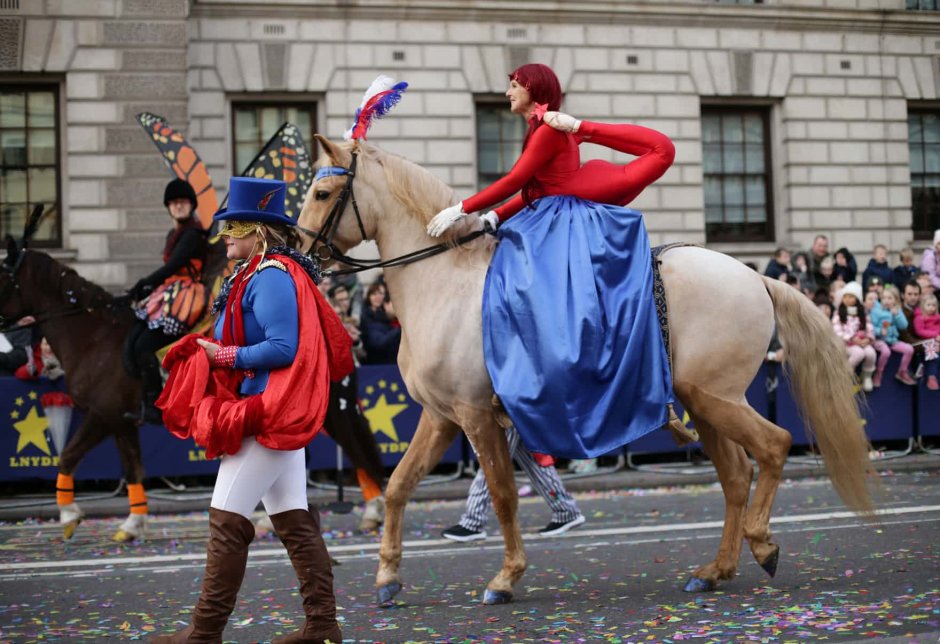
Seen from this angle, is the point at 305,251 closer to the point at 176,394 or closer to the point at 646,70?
the point at 176,394

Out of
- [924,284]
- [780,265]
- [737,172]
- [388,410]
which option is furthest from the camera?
[737,172]

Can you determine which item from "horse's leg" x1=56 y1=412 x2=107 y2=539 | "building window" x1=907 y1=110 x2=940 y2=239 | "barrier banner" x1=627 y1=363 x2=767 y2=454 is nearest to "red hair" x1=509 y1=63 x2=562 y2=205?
"horse's leg" x1=56 y1=412 x2=107 y2=539

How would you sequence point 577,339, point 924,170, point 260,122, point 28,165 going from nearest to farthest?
point 577,339, point 28,165, point 260,122, point 924,170

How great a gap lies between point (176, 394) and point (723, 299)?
10.2ft

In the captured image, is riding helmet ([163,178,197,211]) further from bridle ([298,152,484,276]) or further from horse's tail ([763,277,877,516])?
horse's tail ([763,277,877,516])

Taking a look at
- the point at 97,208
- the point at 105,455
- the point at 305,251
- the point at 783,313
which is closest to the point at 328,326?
the point at 305,251

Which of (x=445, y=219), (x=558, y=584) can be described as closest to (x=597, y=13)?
(x=445, y=219)

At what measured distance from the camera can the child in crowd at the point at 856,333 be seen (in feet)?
48.2

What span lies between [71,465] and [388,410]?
4.16 metres

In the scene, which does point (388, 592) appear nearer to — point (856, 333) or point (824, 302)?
point (856, 333)

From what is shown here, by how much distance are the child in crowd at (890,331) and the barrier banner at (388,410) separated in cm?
526

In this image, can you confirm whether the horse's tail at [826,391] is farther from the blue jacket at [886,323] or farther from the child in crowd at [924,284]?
the child in crowd at [924,284]

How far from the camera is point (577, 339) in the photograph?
6.39m

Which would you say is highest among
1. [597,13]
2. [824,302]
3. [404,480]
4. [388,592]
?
[597,13]
